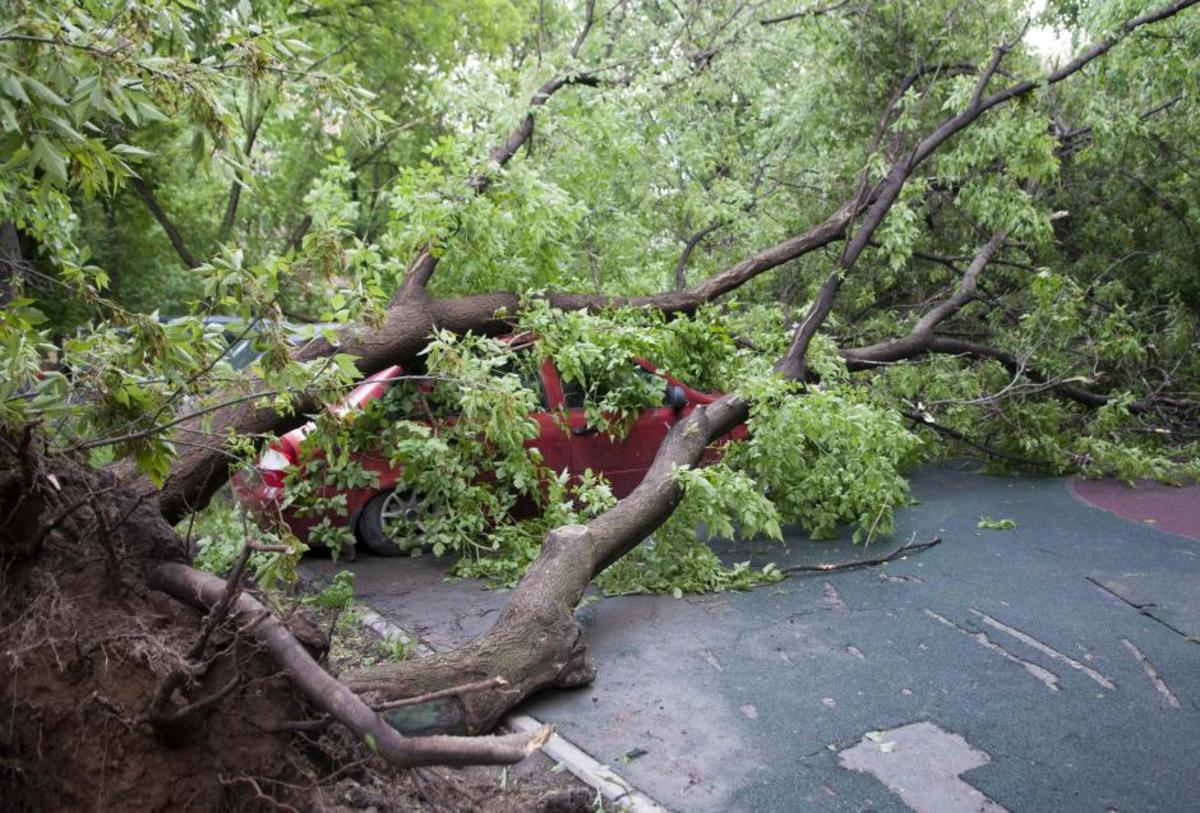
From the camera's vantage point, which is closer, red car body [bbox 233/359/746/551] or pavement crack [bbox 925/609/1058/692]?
pavement crack [bbox 925/609/1058/692]

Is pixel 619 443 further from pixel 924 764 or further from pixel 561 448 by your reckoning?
pixel 924 764

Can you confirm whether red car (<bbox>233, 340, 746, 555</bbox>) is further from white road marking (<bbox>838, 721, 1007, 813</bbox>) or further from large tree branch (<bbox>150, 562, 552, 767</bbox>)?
white road marking (<bbox>838, 721, 1007, 813</bbox>)

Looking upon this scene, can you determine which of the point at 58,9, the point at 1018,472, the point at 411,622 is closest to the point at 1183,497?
the point at 1018,472

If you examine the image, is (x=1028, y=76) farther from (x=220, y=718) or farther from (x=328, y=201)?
(x=220, y=718)

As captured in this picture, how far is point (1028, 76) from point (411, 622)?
7.78 metres

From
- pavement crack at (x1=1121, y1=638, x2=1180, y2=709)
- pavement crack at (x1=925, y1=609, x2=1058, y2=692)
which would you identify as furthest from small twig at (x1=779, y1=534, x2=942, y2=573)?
pavement crack at (x1=1121, y1=638, x2=1180, y2=709)

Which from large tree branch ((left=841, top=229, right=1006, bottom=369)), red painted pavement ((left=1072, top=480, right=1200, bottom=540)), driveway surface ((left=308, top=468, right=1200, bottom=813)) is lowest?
red painted pavement ((left=1072, top=480, right=1200, bottom=540))

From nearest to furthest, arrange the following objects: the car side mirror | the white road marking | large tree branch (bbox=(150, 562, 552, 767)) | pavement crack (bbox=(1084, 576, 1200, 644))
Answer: large tree branch (bbox=(150, 562, 552, 767)), the white road marking, pavement crack (bbox=(1084, 576, 1200, 644)), the car side mirror

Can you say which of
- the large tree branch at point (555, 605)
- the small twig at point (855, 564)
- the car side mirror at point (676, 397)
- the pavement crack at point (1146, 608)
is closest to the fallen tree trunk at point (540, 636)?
the large tree branch at point (555, 605)

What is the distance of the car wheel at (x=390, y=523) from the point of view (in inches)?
294

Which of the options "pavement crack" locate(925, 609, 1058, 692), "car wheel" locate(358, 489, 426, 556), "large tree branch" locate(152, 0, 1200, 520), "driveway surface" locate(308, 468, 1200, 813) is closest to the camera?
"driveway surface" locate(308, 468, 1200, 813)

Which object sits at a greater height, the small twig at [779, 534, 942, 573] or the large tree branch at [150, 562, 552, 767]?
the large tree branch at [150, 562, 552, 767]

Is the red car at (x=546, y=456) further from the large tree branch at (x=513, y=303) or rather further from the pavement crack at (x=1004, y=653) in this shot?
the pavement crack at (x=1004, y=653)

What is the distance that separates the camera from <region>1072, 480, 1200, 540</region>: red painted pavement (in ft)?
27.6
